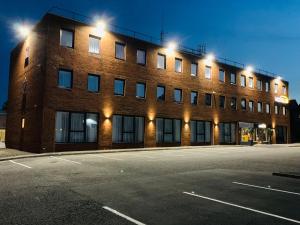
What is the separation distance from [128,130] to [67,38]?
9.73m

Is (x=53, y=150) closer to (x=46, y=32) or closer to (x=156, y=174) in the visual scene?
(x=46, y=32)

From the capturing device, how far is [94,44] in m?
26.2

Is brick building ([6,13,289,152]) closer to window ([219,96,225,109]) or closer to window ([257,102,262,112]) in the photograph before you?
window ([219,96,225,109])

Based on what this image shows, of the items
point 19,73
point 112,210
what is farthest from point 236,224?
point 19,73

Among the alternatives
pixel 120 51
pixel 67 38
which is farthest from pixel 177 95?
pixel 67 38

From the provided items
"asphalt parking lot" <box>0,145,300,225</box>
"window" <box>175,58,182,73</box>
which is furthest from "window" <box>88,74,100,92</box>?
"asphalt parking lot" <box>0,145,300,225</box>

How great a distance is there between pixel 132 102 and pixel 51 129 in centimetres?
823

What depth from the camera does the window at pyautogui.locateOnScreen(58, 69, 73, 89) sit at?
24.1 metres

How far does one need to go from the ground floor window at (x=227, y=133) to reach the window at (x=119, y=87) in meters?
Answer: 15.2

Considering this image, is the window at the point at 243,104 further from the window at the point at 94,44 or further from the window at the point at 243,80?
the window at the point at 94,44

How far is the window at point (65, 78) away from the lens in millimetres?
24078

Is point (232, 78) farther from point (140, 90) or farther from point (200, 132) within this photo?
point (140, 90)

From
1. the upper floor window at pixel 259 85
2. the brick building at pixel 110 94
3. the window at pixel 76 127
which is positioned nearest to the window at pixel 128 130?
the brick building at pixel 110 94

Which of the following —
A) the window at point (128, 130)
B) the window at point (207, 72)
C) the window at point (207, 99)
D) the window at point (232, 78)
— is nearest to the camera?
the window at point (128, 130)
